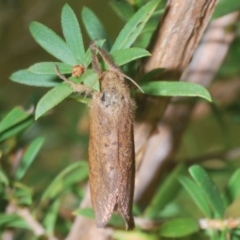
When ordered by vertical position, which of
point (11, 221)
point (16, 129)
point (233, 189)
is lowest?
point (233, 189)

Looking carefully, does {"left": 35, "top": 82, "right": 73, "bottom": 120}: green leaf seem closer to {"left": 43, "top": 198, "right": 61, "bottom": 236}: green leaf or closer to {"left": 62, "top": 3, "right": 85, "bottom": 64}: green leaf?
{"left": 62, "top": 3, "right": 85, "bottom": 64}: green leaf

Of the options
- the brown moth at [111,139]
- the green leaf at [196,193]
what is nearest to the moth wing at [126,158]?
the brown moth at [111,139]

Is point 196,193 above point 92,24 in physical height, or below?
below

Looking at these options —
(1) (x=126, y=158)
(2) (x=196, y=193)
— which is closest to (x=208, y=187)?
(2) (x=196, y=193)

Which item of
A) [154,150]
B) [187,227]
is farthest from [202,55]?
[187,227]

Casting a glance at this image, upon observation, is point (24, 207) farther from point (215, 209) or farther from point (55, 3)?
point (55, 3)

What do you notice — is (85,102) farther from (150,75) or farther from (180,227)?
(180,227)

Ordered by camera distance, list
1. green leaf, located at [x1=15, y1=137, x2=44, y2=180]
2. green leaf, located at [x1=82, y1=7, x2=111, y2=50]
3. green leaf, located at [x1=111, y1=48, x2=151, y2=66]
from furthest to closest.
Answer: green leaf, located at [x1=15, y1=137, x2=44, y2=180]
green leaf, located at [x1=82, y1=7, x2=111, y2=50]
green leaf, located at [x1=111, y1=48, x2=151, y2=66]

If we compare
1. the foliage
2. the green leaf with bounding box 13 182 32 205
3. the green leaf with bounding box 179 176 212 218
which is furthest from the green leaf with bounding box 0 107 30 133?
the green leaf with bounding box 179 176 212 218
